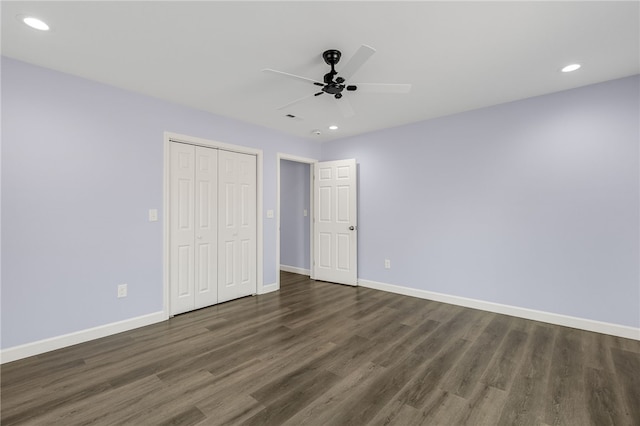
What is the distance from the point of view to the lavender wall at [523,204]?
9.59ft

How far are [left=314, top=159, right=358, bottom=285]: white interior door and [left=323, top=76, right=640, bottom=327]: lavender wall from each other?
1.26 ft

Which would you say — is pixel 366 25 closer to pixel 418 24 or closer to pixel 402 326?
pixel 418 24

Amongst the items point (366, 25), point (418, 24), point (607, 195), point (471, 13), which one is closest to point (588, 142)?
point (607, 195)

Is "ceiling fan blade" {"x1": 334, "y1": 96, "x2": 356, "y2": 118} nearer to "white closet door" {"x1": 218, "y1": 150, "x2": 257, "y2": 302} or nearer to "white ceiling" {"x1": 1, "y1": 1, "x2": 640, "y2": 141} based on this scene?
"white ceiling" {"x1": 1, "y1": 1, "x2": 640, "y2": 141}

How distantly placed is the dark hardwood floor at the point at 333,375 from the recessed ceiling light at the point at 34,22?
260 cm

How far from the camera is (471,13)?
6.33 feet

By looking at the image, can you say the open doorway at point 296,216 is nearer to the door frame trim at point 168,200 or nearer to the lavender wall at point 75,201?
the door frame trim at point 168,200

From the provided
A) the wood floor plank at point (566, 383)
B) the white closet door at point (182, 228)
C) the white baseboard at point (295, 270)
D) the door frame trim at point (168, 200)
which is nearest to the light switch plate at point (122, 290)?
the door frame trim at point (168, 200)

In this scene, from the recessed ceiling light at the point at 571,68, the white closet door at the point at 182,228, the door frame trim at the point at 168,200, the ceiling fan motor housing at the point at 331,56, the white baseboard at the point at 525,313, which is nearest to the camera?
the ceiling fan motor housing at the point at 331,56

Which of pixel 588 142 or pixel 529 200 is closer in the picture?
pixel 588 142

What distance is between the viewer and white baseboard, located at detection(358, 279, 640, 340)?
2.90 metres

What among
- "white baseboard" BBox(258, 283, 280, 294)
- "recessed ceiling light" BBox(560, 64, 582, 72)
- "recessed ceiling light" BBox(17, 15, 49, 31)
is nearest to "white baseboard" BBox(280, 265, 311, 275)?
"white baseboard" BBox(258, 283, 280, 294)

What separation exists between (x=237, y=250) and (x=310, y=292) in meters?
1.31

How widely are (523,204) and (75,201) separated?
15.9 feet
